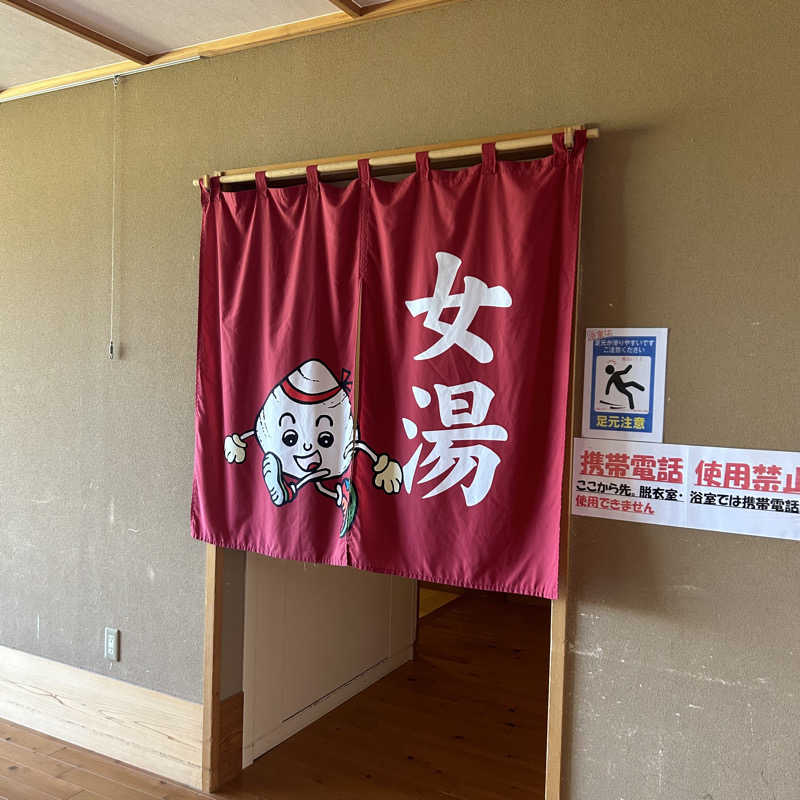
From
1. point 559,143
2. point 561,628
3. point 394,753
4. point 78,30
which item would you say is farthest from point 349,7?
point 394,753

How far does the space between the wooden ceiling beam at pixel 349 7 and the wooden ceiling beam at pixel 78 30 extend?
2.72 ft

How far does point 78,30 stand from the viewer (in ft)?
7.92

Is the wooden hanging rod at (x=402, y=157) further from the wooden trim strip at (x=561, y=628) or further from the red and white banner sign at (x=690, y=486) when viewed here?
the red and white banner sign at (x=690, y=486)

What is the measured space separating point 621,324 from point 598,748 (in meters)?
1.17

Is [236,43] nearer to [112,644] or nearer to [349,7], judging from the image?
[349,7]

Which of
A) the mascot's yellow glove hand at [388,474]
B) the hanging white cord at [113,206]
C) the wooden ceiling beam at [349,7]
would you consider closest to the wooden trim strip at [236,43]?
the wooden ceiling beam at [349,7]

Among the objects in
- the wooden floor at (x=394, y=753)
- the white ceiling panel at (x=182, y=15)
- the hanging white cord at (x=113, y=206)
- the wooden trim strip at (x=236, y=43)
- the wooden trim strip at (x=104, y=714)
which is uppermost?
the white ceiling panel at (x=182, y=15)

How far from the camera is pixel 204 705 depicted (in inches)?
101

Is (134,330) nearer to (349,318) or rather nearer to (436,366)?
(349,318)

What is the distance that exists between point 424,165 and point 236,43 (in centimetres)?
90

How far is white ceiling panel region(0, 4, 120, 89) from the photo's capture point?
2428 millimetres

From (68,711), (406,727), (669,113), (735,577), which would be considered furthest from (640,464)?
(68,711)

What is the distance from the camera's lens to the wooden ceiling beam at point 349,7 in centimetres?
219

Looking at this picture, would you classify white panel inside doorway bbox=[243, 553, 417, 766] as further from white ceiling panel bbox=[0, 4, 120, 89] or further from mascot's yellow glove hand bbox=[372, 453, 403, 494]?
white ceiling panel bbox=[0, 4, 120, 89]
